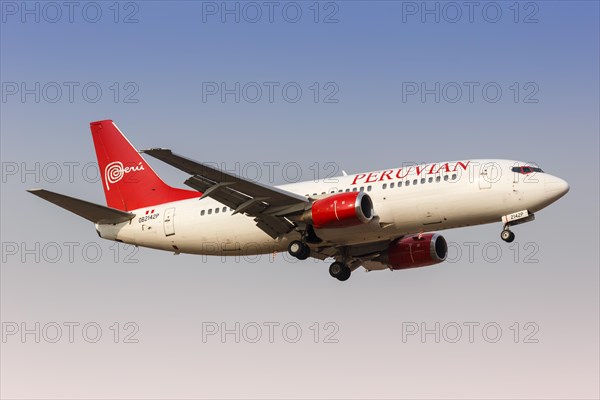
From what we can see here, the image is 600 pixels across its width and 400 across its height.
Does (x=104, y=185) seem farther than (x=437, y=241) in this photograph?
Yes

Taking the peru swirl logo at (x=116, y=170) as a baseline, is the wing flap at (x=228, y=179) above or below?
below

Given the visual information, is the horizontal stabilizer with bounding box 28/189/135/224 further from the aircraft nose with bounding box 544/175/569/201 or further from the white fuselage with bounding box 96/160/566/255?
the aircraft nose with bounding box 544/175/569/201

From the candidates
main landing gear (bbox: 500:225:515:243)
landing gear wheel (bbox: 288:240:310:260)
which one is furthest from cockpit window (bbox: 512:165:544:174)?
landing gear wheel (bbox: 288:240:310:260)

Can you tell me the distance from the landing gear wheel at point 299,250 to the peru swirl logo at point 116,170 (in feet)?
31.4

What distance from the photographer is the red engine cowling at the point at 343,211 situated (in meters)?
41.3

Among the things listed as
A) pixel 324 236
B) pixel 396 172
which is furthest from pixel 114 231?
pixel 396 172

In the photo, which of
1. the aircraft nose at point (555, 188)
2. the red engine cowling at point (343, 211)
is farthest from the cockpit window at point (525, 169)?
the red engine cowling at point (343, 211)

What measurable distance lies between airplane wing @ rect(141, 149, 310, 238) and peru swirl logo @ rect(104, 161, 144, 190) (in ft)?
26.5

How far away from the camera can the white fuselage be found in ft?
135

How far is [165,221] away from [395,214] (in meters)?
10.6

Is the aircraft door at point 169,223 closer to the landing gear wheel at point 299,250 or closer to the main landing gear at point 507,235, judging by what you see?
the landing gear wheel at point 299,250

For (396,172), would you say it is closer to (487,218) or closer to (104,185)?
(487,218)

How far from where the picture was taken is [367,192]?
42688 millimetres

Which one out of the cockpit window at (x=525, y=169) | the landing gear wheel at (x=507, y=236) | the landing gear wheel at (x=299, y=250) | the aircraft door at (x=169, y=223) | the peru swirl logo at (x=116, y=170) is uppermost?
the peru swirl logo at (x=116, y=170)
